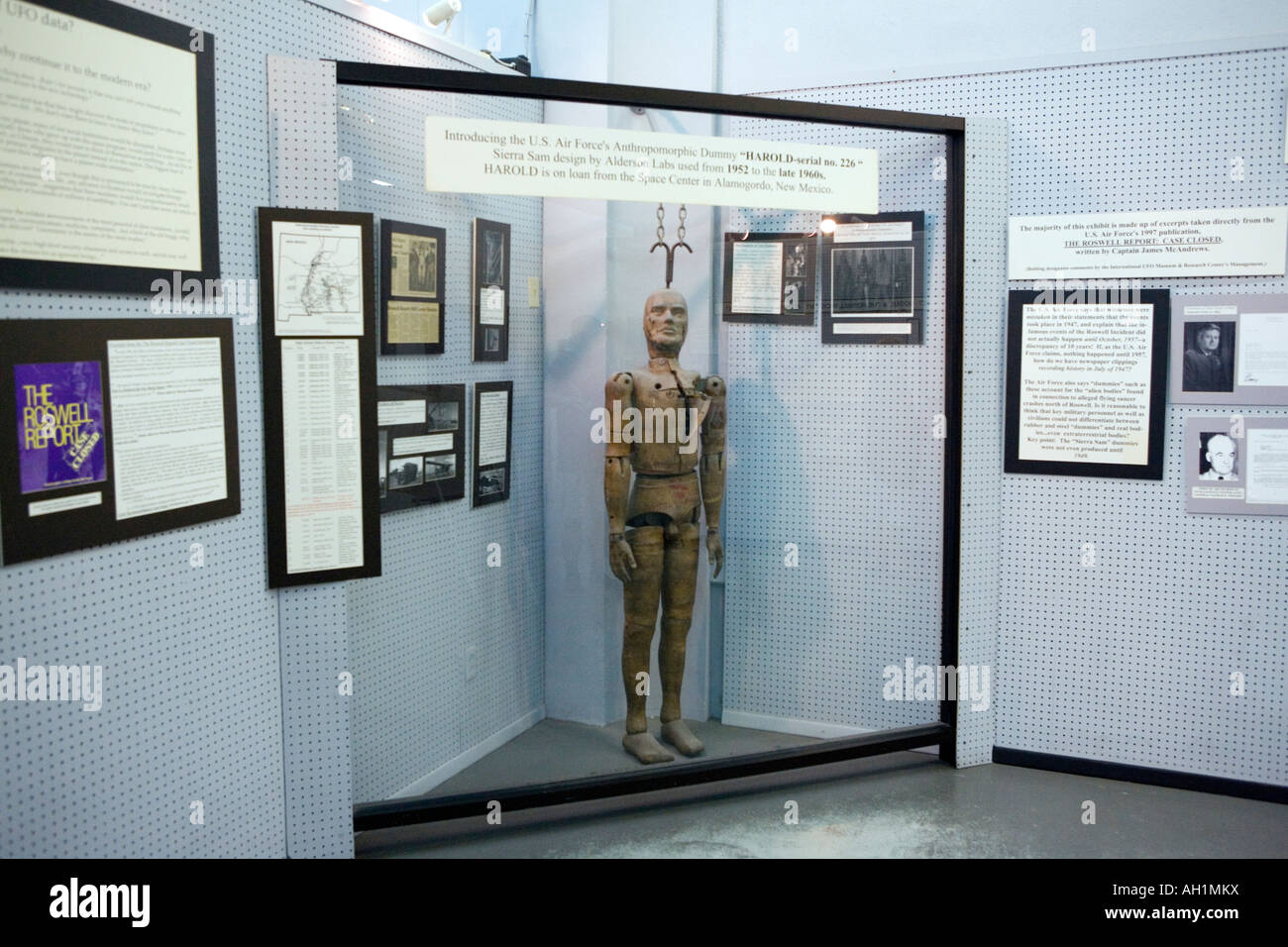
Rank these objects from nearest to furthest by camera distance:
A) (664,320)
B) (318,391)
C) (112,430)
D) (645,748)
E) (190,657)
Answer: (112,430)
(190,657)
(318,391)
(664,320)
(645,748)

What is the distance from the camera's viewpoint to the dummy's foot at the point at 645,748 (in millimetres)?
3648

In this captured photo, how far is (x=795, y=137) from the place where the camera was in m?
3.72

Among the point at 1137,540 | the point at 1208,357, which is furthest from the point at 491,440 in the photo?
the point at 1208,357

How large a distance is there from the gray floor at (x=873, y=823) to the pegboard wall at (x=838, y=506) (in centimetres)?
29

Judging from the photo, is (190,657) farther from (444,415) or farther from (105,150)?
(105,150)

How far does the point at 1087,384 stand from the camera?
150 inches

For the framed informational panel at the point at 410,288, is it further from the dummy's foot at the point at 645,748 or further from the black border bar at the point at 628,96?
the dummy's foot at the point at 645,748

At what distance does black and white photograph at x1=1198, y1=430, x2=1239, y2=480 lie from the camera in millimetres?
3689

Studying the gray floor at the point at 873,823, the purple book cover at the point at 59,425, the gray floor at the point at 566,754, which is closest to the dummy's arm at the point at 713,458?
the gray floor at the point at 566,754

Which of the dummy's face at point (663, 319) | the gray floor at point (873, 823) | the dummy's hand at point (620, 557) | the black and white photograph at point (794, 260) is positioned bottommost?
the gray floor at point (873, 823)

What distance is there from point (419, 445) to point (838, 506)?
1.63m

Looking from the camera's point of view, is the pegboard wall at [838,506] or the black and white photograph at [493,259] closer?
the black and white photograph at [493,259]

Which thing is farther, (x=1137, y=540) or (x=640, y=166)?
(x=1137, y=540)
